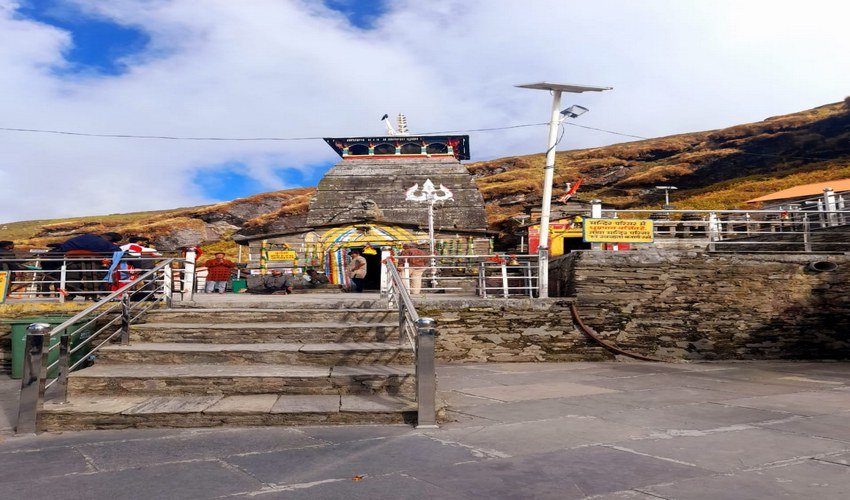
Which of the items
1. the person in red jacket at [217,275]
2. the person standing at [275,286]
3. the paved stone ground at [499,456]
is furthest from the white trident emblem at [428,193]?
the paved stone ground at [499,456]

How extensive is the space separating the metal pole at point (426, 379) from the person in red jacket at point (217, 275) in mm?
14583

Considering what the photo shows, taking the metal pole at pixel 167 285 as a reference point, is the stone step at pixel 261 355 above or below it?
below

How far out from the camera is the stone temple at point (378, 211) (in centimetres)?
2341

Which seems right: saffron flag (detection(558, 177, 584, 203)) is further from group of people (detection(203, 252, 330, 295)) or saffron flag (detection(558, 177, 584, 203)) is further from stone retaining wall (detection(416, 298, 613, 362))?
stone retaining wall (detection(416, 298, 613, 362))

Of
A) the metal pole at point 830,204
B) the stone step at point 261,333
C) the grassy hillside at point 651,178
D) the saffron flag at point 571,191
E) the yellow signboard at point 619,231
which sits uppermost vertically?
the grassy hillside at point 651,178

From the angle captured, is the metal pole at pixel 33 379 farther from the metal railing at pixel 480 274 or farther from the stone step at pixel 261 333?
the metal railing at pixel 480 274

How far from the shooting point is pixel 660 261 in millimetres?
10961

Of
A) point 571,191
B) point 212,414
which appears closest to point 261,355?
point 212,414

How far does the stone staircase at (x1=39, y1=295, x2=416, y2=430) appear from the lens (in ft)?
17.0

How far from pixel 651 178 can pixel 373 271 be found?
5264cm

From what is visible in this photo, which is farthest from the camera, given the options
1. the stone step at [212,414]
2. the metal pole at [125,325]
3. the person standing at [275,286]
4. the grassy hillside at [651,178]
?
the grassy hillside at [651,178]

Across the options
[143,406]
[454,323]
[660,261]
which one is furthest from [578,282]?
[143,406]

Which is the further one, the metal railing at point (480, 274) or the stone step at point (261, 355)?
the metal railing at point (480, 274)

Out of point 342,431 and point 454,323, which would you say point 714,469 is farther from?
point 454,323
